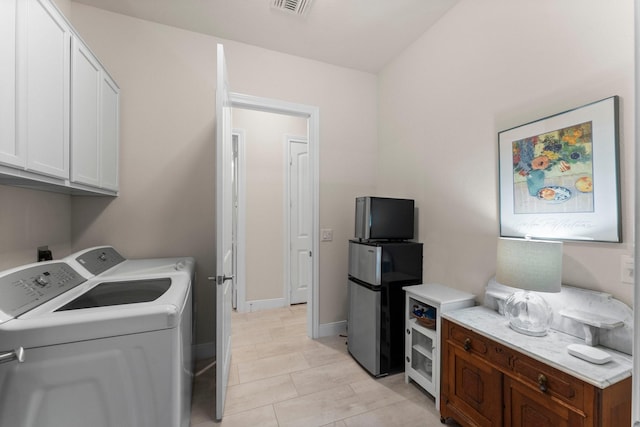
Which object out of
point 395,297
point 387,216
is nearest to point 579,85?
point 387,216

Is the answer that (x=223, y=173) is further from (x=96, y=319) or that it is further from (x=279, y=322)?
(x=279, y=322)

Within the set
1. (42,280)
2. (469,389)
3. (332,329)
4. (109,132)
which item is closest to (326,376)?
(332,329)

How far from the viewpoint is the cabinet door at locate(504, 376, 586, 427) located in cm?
103

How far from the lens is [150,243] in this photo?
217 cm

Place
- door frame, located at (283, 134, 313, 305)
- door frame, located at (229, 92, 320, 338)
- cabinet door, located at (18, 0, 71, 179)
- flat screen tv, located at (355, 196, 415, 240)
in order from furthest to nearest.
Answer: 1. door frame, located at (283, 134, 313, 305)
2. door frame, located at (229, 92, 320, 338)
3. flat screen tv, located at (355, 196, 415, 240)
4. cabinet door, located at (18, 0, 71, 179)

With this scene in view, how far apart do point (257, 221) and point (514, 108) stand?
2.79 m

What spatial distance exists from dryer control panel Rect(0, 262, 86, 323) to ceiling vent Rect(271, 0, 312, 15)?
2.19 metres

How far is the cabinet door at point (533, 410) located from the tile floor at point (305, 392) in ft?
1.81

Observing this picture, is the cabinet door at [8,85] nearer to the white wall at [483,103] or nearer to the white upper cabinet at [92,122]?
the white upper cabinet at [92,122]

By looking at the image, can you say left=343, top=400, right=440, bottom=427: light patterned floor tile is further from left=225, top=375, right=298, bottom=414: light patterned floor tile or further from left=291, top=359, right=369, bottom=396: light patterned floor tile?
left=225, top=375, right=298, bottom=414: light patterned floor tile

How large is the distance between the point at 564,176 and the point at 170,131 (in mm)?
2741

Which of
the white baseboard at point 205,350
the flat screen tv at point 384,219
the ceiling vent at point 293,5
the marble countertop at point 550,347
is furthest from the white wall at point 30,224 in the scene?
the marble countertop at point 550,347

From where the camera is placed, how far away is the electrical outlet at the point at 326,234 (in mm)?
2721

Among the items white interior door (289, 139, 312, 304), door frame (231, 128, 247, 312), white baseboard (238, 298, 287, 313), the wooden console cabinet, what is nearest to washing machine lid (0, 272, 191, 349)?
the wooden console cabinet
